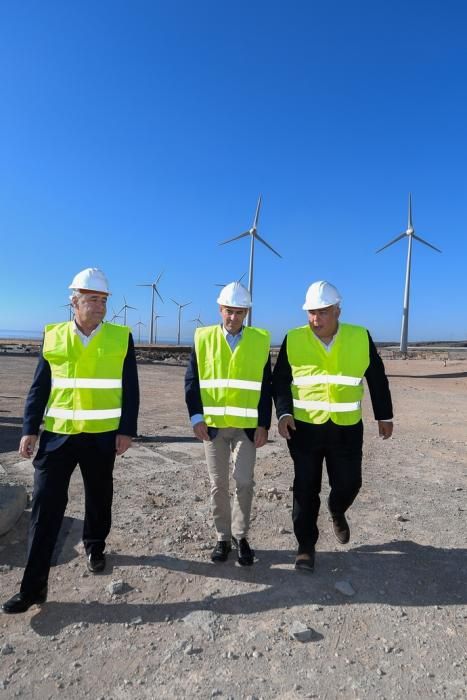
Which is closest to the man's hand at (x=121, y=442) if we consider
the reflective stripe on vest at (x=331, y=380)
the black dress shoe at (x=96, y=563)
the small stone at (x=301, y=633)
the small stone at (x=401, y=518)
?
the black dress shoe at (x=96, y=563)

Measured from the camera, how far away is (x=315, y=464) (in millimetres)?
3717

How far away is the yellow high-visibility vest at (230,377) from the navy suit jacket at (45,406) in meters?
0.55

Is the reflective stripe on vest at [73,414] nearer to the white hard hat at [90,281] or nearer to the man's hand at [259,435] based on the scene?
the white hard hat at [90,281]

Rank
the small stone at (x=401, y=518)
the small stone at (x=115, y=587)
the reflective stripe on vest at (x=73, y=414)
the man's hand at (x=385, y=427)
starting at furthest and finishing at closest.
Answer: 1. the small stone at (x=401, y=518)
2. the man's hand at (x=385, y=427)
3. the reflective stripe on vest at (x=73, y=414)
4. the small stone at (x=115, y=587)

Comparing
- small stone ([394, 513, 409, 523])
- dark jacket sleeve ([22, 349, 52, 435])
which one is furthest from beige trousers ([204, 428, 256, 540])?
small stone ([394, 513, 409, 523])

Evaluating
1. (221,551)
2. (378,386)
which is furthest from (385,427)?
(221,551)

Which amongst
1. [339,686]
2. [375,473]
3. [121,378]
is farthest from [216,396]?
[375,473]

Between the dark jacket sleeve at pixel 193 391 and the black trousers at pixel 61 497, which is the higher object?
the dark jacket sleeve at pixel 193 391

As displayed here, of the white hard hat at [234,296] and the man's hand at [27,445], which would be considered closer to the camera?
the man's hand at [27,445]

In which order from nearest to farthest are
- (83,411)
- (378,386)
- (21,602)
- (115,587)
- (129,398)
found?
(21,602), (115,587), (83,411), (129,398), (378,386)

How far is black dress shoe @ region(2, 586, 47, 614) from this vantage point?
294 centimetres

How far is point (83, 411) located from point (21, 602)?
117cm

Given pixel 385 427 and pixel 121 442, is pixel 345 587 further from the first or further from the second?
pixel 121 442

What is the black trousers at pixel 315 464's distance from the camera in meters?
3.68
